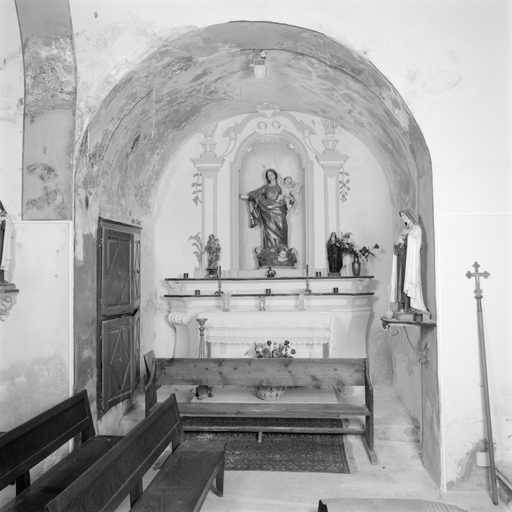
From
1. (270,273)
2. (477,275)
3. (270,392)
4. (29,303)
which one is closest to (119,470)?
(29,303)

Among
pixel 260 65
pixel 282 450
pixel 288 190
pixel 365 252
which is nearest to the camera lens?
pixel 282 450

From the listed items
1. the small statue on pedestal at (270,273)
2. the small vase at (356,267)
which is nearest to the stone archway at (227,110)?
the small vase at (356,267)

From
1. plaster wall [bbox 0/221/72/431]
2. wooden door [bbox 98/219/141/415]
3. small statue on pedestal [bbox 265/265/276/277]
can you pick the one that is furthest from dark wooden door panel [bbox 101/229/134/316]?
small statue on pedestal [bbox 265/265/276/277]

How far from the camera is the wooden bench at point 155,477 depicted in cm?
250

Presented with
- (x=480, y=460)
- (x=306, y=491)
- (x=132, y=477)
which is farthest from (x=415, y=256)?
(x=132, y=477)

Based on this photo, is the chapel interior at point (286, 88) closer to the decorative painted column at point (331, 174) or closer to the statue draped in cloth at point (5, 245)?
the statue draped in cloth at point (5, 245)

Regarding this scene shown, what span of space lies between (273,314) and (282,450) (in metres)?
2.01

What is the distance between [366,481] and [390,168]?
3931 mm

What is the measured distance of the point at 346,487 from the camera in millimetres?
4102

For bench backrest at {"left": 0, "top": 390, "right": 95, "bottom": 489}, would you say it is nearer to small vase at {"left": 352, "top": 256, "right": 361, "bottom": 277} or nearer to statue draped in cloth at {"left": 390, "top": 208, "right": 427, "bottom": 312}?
statue draped in cloth at {"left": 390, "top": 208, "right": 427, "bottom": 312}

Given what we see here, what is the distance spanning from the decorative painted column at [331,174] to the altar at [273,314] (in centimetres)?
90

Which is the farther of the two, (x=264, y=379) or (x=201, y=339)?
(x=201, y=339)

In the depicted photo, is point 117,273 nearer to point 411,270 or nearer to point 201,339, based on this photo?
point 201,339

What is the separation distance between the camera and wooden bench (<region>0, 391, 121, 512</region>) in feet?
10.0
